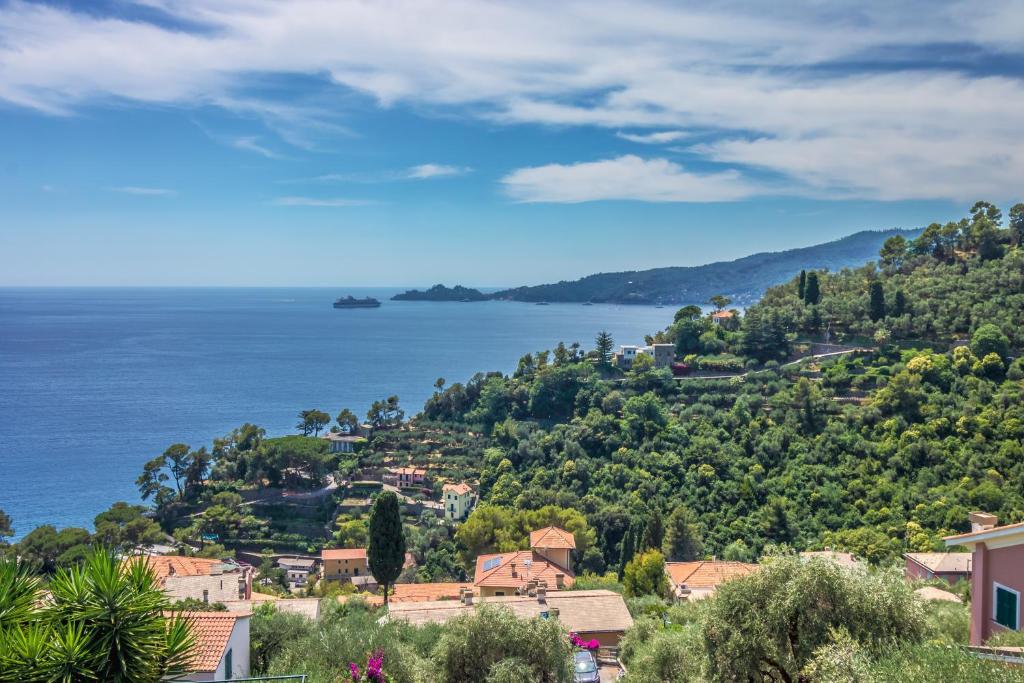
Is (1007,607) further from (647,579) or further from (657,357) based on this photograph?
(657,357)

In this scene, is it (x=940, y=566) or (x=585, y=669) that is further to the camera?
(x=940, y=566)

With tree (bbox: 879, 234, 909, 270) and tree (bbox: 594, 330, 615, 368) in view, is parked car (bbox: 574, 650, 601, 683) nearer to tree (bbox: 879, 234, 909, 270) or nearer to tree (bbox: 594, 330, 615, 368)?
tree (bbox: 594, 330, 615, 368)

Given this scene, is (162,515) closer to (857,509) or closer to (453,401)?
(453,401)

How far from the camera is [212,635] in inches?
394

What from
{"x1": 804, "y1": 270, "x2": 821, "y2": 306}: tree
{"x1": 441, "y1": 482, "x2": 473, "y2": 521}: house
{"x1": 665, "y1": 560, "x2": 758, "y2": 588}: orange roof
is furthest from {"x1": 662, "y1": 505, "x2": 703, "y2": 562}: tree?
{"x1": 804, "y1": 270, "x2": 821, "y2": 306}: tree

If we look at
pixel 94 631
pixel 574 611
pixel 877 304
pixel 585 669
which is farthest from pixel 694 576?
pixel 877 304

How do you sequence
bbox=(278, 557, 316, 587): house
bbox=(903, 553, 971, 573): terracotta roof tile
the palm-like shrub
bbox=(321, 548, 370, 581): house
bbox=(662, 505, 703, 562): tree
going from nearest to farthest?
the palm-like shrub → bbox=(903, 553, 971, 573): terracotta roof tile → bbox=(662, 505, 703, 562): tree → bbox=(321, 548, 370, 581): house → bbox=(278, 557, 316, 587): house

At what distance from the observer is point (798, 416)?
35156mm

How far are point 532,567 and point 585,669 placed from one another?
12470 mm

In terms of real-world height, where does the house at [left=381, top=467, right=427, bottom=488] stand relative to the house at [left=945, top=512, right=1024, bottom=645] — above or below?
below

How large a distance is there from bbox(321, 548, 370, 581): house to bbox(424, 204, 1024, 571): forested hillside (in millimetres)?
5279

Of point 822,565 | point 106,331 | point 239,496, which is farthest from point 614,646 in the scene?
point 106,331

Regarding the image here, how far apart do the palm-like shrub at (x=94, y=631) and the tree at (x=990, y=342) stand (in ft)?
119

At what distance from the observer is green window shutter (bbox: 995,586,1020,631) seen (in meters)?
8.23
